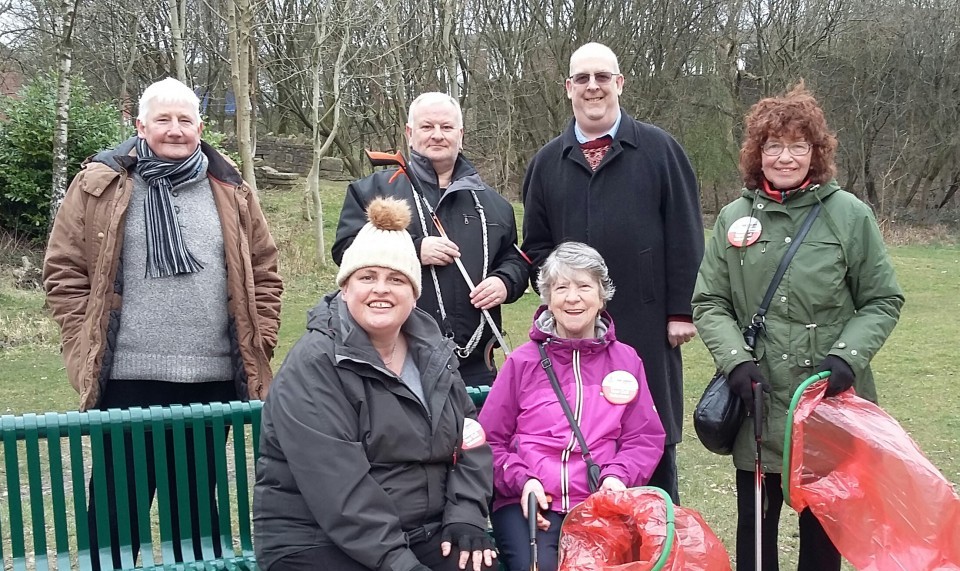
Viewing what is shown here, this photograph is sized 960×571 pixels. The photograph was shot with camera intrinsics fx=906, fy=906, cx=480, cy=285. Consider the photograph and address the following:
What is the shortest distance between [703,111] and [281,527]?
90.0 feet

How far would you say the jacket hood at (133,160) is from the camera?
130 inches

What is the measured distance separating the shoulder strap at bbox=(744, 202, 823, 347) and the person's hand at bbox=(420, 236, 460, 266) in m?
1.15

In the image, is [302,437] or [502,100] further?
[502,100]

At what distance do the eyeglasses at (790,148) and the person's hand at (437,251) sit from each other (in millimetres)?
1221

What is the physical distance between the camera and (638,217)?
369cm

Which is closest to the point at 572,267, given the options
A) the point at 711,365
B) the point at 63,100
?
the point at 711,365

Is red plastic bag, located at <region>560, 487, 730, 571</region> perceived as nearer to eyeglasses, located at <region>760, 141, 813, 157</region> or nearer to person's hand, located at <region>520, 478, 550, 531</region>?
person's hand, located at <region>520, 478, 550, 531</region>

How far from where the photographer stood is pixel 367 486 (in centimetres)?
264

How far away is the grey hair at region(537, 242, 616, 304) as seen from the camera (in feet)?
10.7

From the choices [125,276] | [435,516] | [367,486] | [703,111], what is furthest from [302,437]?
[703,111]

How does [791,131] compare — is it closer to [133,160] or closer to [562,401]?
[562,401]

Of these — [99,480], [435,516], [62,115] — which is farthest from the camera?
[62,115]

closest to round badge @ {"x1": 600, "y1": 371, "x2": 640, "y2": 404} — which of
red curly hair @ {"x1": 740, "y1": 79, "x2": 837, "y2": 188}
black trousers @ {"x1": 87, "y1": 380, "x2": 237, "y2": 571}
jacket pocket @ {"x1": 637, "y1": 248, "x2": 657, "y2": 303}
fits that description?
jacket pocket @ {"x1": 637, "y1": 248, "x2": 657, "y2": 303}

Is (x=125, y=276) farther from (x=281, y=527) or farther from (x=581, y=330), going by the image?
(x=581, y=330)
